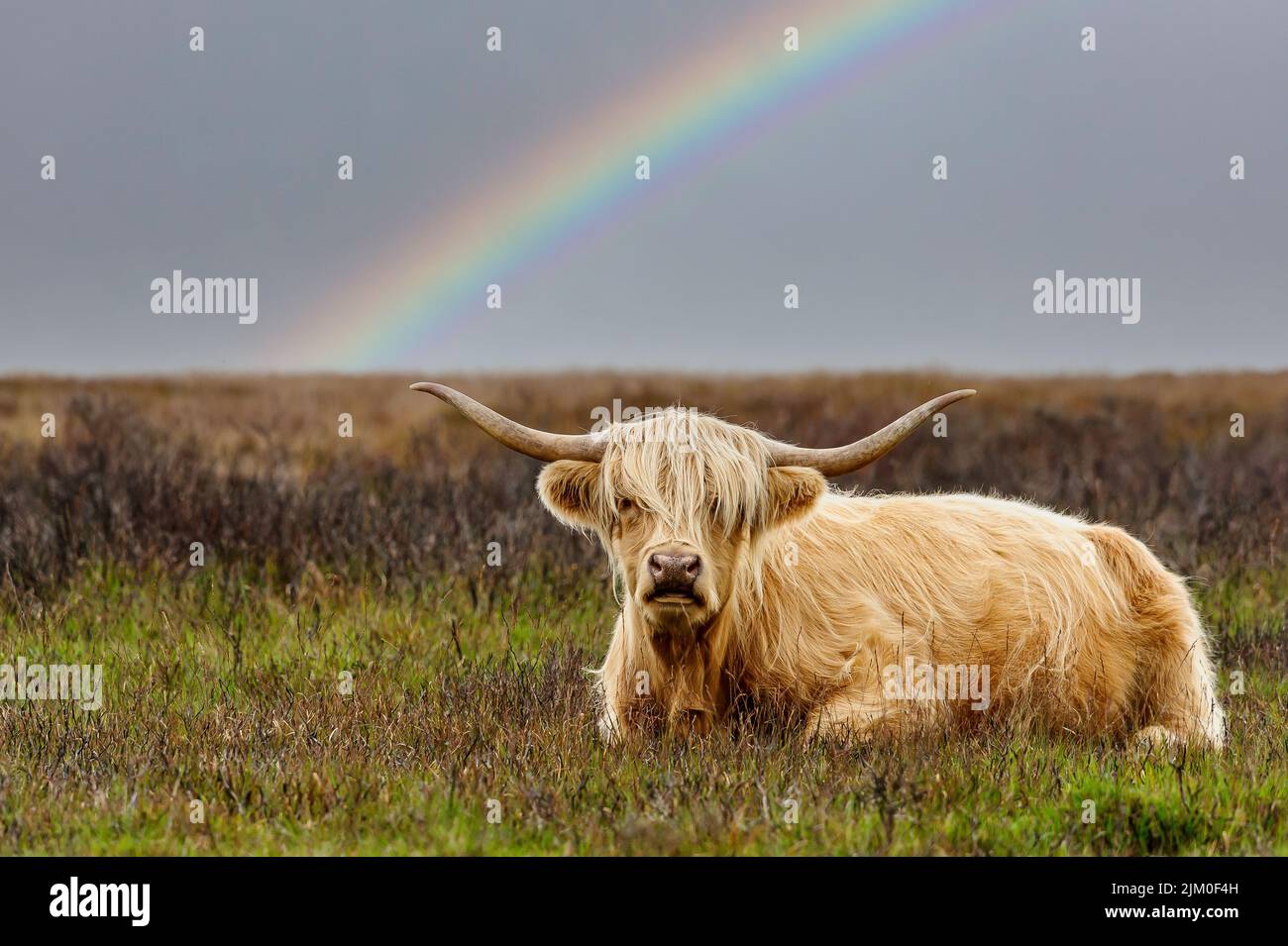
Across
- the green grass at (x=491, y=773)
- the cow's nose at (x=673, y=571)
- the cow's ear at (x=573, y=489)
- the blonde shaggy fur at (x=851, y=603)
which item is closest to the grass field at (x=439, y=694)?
the green grass at (x=491, y=773)

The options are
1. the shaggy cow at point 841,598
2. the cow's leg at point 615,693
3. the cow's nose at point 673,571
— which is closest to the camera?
the cow's nose at point 673,571

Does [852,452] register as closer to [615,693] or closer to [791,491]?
[791,491]

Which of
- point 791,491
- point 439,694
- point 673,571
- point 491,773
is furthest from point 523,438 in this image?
point 491,773

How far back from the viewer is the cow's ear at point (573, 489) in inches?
229

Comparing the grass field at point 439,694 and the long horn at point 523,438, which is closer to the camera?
the grass field at point 439,694

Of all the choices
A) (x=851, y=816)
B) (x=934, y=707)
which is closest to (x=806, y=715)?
(x=934, y=707)

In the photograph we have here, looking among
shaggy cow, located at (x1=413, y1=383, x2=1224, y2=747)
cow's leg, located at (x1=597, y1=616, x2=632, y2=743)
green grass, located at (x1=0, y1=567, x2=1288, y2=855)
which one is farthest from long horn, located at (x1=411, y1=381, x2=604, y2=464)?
green grass, located at (x1=0, y1=567, x2=1288, y2=855)

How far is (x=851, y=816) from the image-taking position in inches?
176

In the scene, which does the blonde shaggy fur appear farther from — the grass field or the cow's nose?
the grass field

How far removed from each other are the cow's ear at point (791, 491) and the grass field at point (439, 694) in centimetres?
90

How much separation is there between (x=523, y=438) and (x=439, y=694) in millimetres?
1273

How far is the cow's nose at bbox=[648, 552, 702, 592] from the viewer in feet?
16.9

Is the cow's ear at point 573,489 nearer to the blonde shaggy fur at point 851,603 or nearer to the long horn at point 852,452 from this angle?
the blonde shaggy fur at point 851,603
